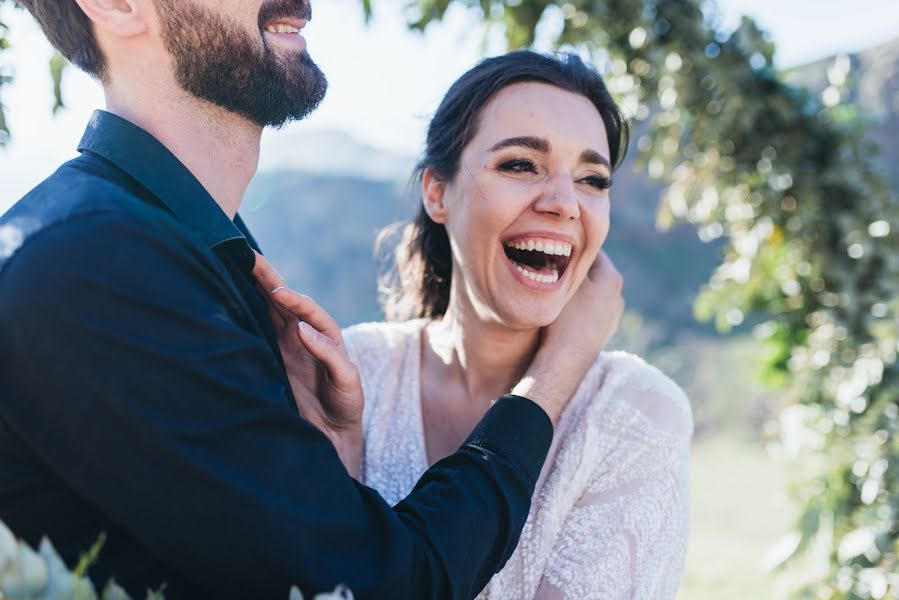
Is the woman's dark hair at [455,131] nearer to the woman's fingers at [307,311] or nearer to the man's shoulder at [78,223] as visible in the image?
the woman's fingers at [307,311]

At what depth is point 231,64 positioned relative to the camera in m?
1.78

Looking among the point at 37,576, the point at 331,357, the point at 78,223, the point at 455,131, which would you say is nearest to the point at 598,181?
the point at 455,131

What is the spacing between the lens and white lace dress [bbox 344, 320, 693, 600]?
6.53 feet

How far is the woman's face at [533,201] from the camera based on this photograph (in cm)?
228

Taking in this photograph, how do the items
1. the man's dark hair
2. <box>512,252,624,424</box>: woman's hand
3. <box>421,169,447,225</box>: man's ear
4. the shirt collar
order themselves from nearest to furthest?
the shirt collar → the man's dark hair → <box>512,252,624,424</box>: woman's hand → <box>421,169,447,225</box>: man's ear

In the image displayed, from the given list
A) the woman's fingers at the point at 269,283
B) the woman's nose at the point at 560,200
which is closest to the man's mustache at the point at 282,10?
the woman's fingers at the point at 269,283

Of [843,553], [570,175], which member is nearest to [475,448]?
[570,175]

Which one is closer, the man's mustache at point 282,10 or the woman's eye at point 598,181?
the man's mustache at point 282,10

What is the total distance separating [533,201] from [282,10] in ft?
2.51

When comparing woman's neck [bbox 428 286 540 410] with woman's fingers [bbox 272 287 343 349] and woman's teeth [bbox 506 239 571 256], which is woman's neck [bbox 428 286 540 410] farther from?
woman's fingers [bbox 272 287 343 349]

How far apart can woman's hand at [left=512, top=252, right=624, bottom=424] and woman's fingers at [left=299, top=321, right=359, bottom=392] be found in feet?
1.32

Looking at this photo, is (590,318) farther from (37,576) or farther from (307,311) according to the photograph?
(37,576)

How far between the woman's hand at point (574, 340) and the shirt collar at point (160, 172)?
30.5 inches

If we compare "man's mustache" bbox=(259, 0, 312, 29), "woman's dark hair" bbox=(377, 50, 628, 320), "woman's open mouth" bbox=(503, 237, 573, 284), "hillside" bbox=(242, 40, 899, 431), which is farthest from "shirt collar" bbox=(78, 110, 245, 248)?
"hillside" bbox=(242, 40, 899, 431)
